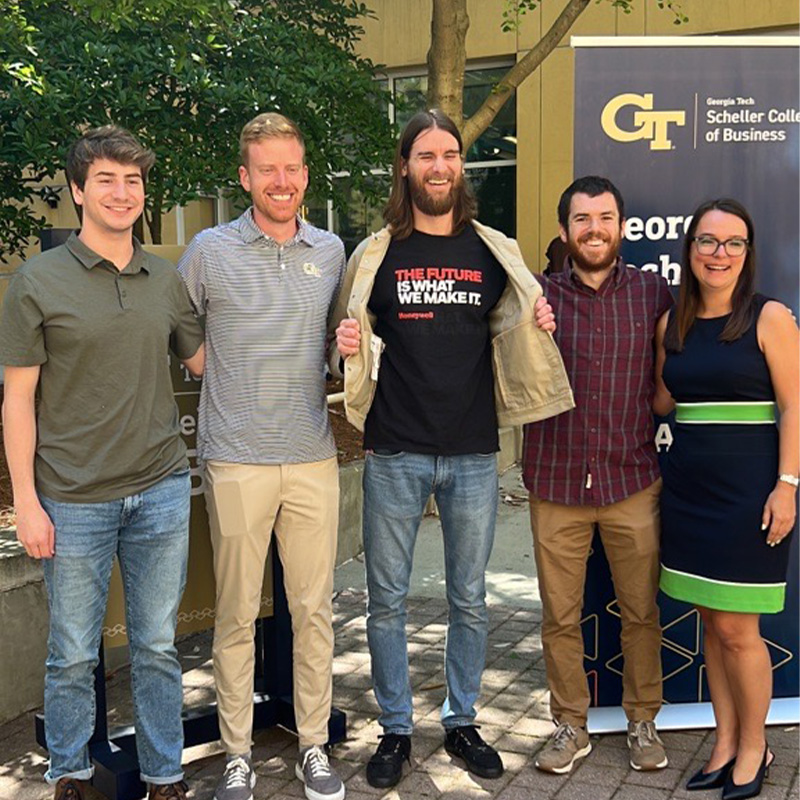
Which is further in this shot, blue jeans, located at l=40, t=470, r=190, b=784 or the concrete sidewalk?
the concrete sidewalk

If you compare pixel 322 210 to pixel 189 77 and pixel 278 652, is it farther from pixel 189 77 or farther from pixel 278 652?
pixel 278 652

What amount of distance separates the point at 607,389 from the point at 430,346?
2.17 feet

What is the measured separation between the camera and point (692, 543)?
3.39 meters

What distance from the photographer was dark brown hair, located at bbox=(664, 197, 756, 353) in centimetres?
332

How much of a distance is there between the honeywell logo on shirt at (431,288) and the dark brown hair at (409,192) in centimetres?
17

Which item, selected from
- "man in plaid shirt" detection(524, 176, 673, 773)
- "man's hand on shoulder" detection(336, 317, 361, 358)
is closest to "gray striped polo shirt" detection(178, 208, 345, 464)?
"man's hand on shoulder" detection(336, 317, 361, 358)

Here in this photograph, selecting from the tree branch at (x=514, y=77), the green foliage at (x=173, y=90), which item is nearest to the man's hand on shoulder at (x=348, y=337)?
the green foliage at (x=173, y=90)

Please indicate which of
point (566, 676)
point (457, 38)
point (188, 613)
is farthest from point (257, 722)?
point (457, 38)

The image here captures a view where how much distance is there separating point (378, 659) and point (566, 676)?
28.5 inches

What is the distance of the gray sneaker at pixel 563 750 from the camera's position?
361 centimetres

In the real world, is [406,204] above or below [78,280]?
above

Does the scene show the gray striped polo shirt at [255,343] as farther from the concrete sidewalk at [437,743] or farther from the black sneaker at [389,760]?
the concrete sidewalk at [437,743]

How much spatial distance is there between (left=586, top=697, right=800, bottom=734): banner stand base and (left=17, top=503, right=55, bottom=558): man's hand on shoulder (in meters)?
2.25

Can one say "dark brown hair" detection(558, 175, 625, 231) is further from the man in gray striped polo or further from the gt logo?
the man in gray striped polo
